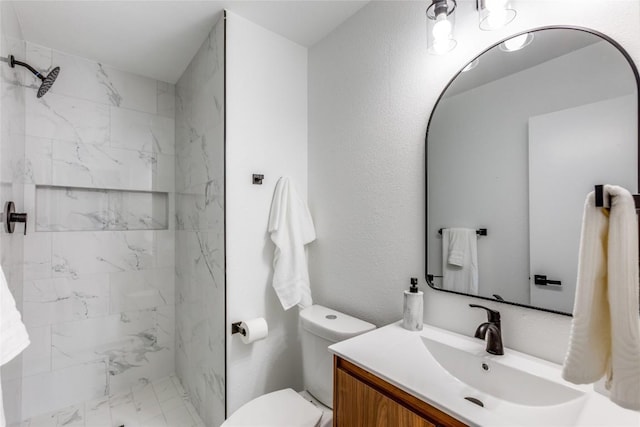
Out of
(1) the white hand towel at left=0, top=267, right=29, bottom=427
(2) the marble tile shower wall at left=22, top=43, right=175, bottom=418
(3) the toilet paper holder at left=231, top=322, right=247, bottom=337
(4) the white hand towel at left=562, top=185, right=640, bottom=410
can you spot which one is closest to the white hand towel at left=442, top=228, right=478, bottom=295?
(4) the white hand towel at left=562, top=185, right=640, bottom=410

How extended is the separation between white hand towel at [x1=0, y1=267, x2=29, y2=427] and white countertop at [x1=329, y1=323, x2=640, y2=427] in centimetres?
93

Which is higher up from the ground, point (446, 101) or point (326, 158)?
point (446, 101)

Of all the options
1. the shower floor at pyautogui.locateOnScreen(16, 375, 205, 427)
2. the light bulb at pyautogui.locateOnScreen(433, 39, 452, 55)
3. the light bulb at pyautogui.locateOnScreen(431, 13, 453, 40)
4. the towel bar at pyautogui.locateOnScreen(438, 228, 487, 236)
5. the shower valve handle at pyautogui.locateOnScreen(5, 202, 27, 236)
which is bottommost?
the shower floor at pyautogui.locateOnScreen(16, 375, 205, 427)

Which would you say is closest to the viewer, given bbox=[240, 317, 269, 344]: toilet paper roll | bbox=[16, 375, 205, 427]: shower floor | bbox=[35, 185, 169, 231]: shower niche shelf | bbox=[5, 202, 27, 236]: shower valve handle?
bbox=[5, 202, 27, 236]: shower valve handle

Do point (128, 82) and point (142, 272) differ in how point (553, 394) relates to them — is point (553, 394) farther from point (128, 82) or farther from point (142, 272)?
point (128, 82)

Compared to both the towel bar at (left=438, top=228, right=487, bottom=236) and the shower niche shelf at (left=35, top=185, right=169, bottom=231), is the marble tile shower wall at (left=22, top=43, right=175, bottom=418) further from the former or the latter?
the towel bar at (left=438, top=228, right=487, bottom=236)

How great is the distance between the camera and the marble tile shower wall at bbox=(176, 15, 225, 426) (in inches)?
65.1

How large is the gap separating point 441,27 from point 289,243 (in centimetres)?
126

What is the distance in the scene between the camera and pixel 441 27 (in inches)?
43.8

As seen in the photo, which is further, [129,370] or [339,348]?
[129,370]

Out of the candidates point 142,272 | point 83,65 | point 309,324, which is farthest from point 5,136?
point 309,324

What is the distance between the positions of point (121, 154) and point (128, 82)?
1.84 feet

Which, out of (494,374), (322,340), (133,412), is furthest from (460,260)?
(133,412)

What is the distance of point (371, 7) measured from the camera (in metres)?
1.52
